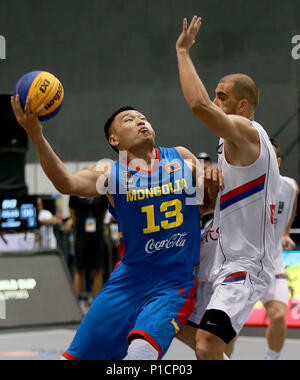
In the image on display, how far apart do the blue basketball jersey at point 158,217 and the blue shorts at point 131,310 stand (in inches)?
3.6

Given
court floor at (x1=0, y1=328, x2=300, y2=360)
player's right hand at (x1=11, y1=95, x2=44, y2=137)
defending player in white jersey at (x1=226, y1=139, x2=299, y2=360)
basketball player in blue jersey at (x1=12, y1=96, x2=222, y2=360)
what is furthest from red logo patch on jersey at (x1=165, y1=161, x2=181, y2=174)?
court floor at (x1=0, y1=328, x2=300, y2=360)

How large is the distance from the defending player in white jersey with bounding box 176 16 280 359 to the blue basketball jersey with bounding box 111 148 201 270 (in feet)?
0.56

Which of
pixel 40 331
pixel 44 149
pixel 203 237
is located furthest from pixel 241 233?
pixel 40 331

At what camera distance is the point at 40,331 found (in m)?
7.83

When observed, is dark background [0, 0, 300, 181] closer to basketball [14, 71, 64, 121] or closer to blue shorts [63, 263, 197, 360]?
blue shorts [63, 263, 197, 360]

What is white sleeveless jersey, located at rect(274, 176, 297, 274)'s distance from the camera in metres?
5.52

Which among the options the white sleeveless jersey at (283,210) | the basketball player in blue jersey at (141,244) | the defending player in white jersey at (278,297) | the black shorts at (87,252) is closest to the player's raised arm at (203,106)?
the basketball player in blue jersey at (141,244)

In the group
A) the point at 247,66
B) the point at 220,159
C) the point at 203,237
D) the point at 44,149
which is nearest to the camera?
the point at 44,149

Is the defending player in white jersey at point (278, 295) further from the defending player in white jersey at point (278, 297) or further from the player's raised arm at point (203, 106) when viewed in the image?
the player's raised arm at point (203, 106)

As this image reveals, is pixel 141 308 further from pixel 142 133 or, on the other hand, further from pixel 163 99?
pixel 163 99

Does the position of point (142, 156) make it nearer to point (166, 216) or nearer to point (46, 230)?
point (166, 216)

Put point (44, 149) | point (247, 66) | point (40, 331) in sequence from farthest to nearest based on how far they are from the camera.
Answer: point (247, 66) < point (40, 331) < point (44, 149)

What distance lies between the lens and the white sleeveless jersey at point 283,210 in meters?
5.52
